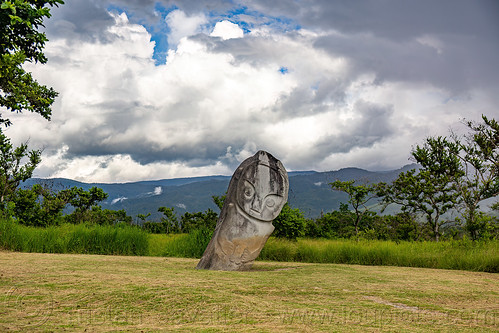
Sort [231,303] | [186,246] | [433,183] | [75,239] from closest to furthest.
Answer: [231,303]
[75,239]
[186,246]
[433,183]

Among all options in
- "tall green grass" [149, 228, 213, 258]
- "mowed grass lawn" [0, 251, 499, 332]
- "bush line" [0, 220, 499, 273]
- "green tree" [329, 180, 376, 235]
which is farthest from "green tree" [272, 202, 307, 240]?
"mowed grass lawn" [0, 251, 499, 332]

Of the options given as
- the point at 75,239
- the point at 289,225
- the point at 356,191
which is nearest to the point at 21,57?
the point at 75,239

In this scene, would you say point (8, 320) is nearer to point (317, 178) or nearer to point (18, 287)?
point (18, 287)

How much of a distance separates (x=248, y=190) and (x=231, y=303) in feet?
11.5

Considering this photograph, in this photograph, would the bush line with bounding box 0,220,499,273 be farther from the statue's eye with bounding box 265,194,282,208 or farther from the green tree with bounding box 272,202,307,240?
the statue's eye with bounding box 265,194,282,208

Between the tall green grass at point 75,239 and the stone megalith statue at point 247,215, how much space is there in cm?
395

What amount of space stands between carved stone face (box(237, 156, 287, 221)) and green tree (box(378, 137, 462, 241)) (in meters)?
9.33

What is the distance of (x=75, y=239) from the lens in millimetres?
10117

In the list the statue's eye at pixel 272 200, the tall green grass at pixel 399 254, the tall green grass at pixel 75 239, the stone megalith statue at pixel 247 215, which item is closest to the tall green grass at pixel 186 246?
the tall green grass at pixel 75 239

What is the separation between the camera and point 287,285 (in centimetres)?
502

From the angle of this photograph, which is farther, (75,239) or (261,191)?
(75,239)

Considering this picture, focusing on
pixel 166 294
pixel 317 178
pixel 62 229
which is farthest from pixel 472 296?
pixel 317 178

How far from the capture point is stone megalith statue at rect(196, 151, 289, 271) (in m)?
6.98

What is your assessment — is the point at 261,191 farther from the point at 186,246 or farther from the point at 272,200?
the point at 186,246
